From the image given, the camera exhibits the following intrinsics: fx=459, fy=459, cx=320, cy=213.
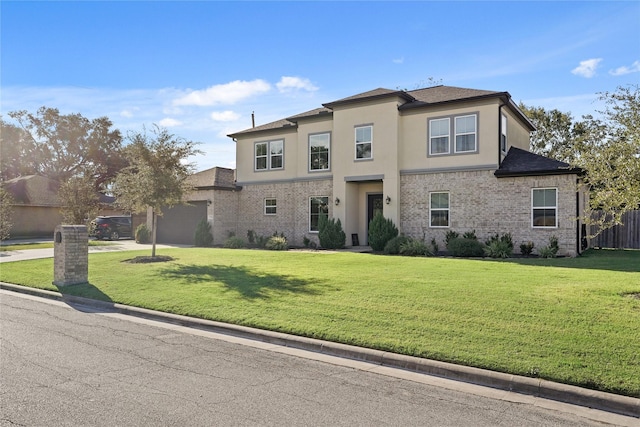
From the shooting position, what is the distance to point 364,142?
68.7ft

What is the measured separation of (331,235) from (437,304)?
1266cm

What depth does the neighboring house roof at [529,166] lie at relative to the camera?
55.4 ft

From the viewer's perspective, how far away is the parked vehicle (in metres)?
30.4

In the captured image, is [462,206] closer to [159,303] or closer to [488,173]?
[488,173]

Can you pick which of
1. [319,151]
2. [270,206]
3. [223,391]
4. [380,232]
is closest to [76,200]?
[270,206]

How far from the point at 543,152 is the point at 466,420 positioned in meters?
35.5

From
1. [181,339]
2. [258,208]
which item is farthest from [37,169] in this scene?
[181,339]

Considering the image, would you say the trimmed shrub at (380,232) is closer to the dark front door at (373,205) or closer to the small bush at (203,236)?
the dark front door at (373,205)

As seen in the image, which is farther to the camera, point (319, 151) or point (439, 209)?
point (319, 151)

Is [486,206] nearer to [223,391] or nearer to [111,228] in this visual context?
[223,391]

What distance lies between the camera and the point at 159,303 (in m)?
9.37

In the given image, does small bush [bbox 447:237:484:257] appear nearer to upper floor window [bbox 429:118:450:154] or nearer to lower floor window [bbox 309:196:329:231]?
upper floor window [bbox 429:118:450:154]

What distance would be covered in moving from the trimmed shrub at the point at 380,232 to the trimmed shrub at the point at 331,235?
1662mm

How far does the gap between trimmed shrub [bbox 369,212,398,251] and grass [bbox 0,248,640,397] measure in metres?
4.79
